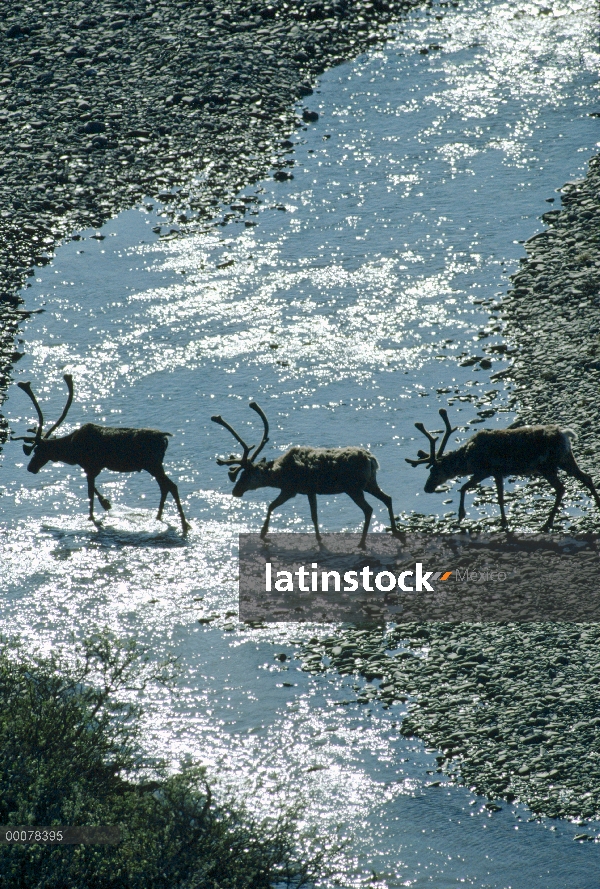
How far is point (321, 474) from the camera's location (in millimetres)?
13898

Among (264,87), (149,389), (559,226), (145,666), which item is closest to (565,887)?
(145,666)

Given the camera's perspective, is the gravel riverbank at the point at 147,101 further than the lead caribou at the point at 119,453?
Yes

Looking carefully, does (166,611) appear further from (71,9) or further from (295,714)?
(71,9)

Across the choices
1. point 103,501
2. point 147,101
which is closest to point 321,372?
point 103,501

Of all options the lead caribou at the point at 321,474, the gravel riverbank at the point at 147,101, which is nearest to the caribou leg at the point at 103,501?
the lead caribou at the point at 321,474

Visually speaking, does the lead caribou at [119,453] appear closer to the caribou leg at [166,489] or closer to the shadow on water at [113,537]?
the caribou leg at [166,489]

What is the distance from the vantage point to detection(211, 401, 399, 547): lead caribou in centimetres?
1380

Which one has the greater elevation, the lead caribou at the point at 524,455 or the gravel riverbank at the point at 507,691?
the lead caribou at the point at 524,455

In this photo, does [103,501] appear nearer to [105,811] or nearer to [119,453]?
[119,453]

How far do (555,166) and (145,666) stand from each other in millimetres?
18554

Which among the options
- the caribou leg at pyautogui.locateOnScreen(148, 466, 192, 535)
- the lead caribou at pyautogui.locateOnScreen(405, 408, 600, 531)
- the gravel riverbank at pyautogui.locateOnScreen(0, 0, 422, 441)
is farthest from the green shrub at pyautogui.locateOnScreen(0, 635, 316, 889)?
the gravel riverbank at pyautogui.locateOnScreen(0, 0, 422, 441)

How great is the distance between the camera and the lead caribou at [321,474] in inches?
543

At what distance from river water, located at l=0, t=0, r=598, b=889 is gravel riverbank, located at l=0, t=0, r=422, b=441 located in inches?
25.0

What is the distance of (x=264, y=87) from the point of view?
29.6 metres
